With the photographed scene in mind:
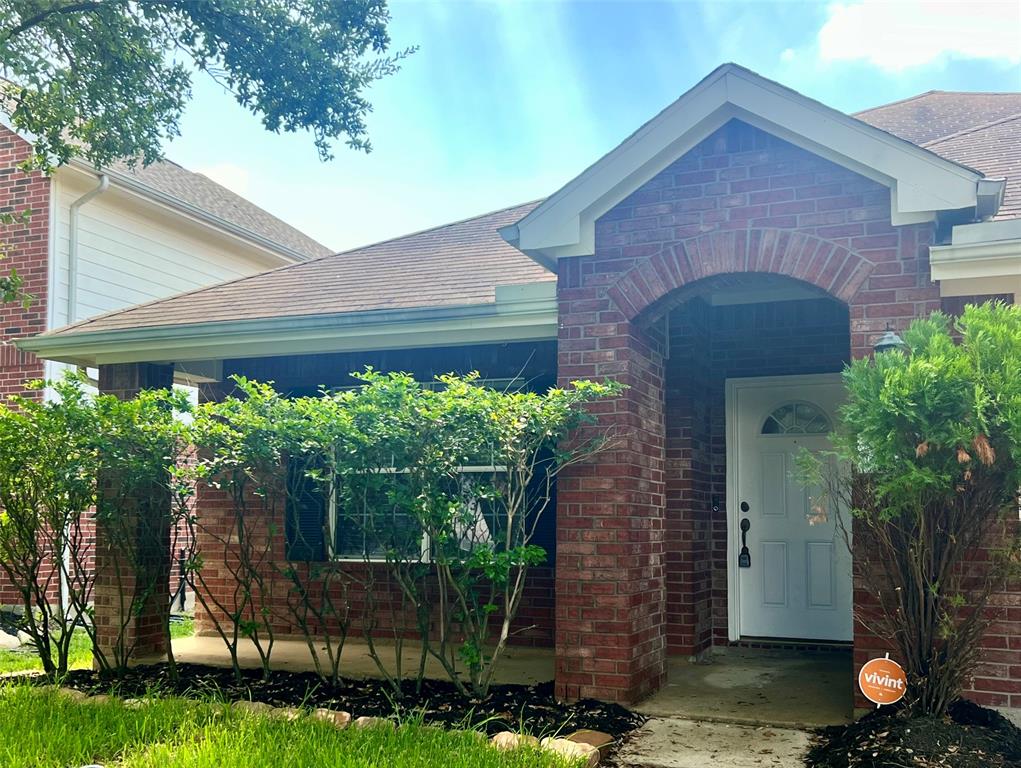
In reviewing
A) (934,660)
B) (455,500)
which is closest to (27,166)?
(455,500)

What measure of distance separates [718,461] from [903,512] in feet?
11.7

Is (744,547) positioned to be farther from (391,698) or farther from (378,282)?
(378,282)

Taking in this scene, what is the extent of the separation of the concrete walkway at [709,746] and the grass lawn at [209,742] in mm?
768

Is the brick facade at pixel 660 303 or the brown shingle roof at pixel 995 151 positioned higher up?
the brown shingle roof at pixel 995 151

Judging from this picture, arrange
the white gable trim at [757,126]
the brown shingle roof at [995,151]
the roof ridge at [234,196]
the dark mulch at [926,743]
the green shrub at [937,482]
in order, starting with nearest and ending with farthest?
the dark mulch at [926,743] → the green shrub at [937,482] → the white gable trim at [757,126] → the brown shingle roof at [995,151] → the roof ridge at [234,196]

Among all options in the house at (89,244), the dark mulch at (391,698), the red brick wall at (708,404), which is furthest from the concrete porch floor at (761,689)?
the house at (89,244)

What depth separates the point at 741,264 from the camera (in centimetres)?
608

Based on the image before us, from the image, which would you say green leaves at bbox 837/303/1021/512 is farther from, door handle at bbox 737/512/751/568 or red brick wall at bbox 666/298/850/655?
door handle at bbox 737/512/751/568

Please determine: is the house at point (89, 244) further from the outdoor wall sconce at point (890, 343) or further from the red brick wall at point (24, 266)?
the outdoor wall sconce at point (890, 343)

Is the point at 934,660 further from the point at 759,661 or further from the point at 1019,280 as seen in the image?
the point at 759,661

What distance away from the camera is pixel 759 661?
7.86 metres

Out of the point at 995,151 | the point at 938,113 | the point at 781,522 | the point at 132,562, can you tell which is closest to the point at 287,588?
the point at 132,562

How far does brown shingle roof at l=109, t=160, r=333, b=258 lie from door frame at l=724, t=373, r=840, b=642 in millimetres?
9280

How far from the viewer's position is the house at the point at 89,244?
12.3m
